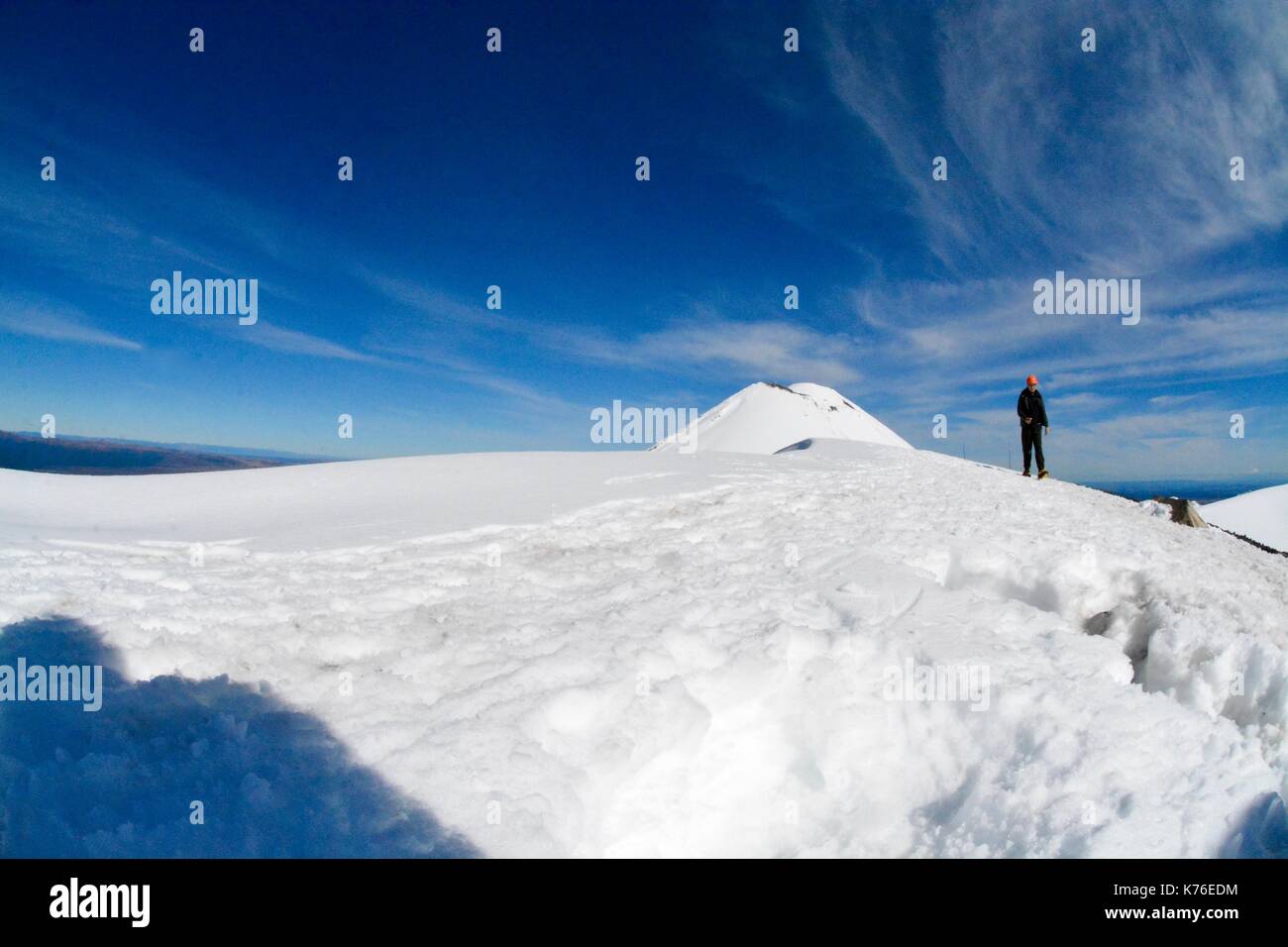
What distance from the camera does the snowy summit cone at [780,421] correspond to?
8619 cm

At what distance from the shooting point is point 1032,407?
595 inches

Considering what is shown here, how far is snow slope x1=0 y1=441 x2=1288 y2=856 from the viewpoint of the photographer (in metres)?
3.07

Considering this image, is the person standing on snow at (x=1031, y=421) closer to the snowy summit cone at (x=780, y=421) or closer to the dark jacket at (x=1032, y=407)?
the dark jacket at (x=1032, y=407)

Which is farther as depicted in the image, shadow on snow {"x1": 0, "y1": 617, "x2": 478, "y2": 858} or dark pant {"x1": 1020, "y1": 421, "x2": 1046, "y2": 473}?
dark pant {"x1": 1020, "y1": 421, "x2": 1046, "y2": 473}

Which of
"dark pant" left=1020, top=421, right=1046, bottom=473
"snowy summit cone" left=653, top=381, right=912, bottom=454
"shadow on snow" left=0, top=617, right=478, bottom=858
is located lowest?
"shadow on snow" left=0, top=617, right=478, bottom=858

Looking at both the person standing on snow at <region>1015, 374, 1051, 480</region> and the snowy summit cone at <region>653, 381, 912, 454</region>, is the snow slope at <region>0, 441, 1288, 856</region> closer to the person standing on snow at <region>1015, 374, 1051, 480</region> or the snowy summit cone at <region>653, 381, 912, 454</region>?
the person standing on snow at <region>1015, 374, 1051, 480</region>

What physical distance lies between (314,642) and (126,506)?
6.46 metres

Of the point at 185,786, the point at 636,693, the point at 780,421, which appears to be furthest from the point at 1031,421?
the point at 780,421

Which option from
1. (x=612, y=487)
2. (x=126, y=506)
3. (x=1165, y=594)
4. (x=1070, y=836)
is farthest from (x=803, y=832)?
(x=126, y=506)

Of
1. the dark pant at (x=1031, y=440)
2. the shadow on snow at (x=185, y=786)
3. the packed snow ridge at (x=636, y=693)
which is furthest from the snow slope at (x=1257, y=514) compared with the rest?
the shadow on snow at (x=185, y=786)

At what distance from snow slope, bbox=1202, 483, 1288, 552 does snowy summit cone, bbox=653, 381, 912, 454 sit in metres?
44.3

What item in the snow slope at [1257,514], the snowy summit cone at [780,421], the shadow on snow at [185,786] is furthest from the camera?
the snowy summit cone at [780,421]

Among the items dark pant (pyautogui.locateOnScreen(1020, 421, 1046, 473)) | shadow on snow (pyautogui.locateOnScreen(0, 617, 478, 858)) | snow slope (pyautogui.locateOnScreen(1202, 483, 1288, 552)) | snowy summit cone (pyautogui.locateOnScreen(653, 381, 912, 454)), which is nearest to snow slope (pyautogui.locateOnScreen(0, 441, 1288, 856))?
shadow on snow (pyautogui.locateOnScreen(0, 617, 478, 858))

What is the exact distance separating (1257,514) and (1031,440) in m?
39.4
